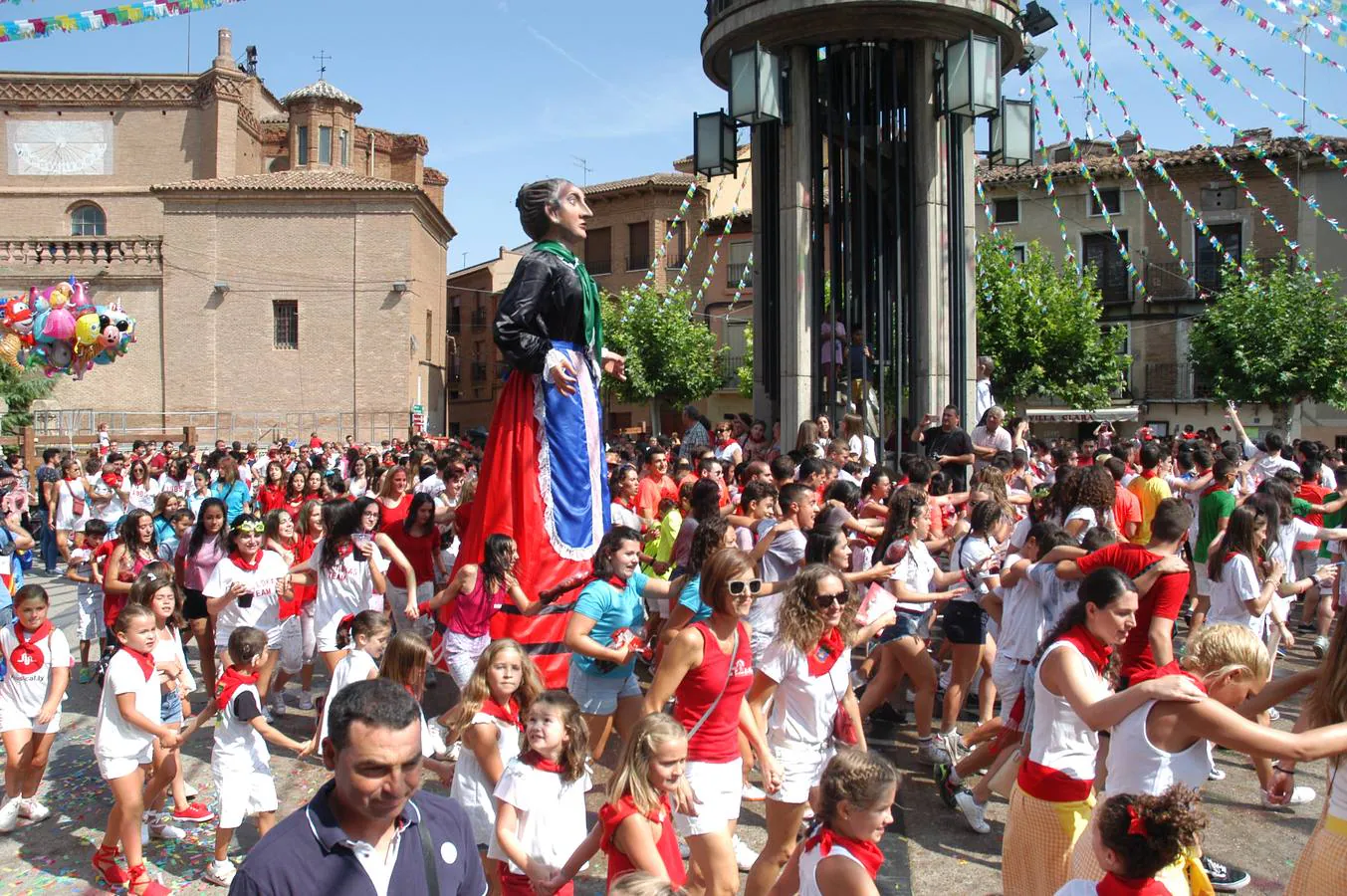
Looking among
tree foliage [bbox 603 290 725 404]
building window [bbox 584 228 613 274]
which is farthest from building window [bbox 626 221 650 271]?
tree foliage [bbox 603 290 725 404]

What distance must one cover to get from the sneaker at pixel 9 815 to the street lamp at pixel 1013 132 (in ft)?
38.2

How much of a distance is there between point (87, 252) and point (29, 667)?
35.8 metres

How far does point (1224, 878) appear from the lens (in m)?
5.06

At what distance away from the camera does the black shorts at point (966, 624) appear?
662cm

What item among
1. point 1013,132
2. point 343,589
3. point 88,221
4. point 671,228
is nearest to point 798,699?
point 343,589

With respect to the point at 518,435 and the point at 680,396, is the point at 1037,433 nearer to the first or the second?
the point at 680,396

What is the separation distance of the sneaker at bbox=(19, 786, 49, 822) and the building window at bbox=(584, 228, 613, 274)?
122ft

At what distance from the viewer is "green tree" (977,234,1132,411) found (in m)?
30.5

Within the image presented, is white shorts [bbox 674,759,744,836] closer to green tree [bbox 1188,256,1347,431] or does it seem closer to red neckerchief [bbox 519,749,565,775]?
red neckerchief [bbox 519,749,565,775]

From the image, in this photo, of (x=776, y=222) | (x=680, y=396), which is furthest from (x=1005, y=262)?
(x=776, y=222)

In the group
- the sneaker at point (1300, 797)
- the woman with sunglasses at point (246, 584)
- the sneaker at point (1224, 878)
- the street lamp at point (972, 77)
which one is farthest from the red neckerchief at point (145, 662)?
the street lamp at point (972, 77)

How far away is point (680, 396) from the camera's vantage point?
122 feet

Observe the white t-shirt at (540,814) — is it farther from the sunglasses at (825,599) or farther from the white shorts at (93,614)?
the white shorts at (93,614)

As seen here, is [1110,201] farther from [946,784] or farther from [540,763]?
[540,763]
